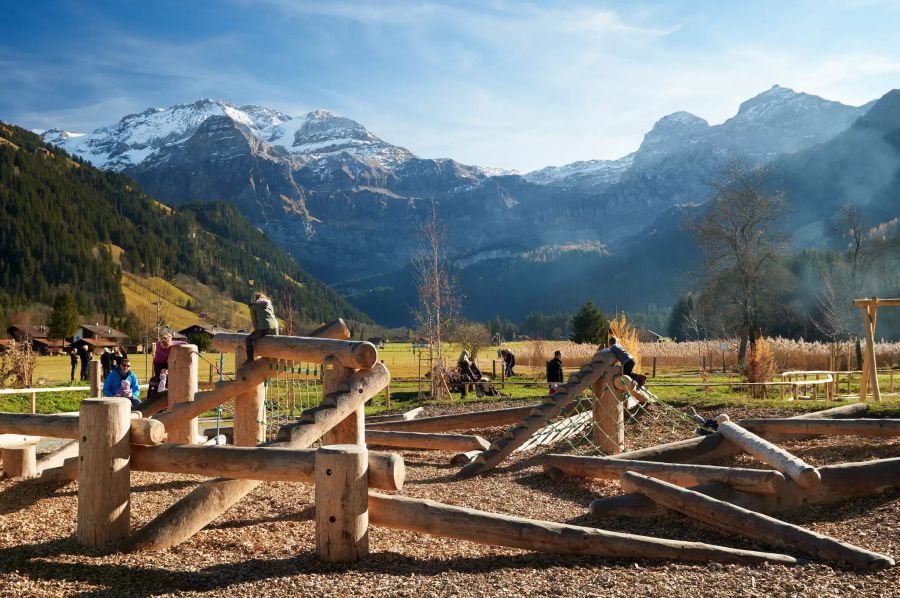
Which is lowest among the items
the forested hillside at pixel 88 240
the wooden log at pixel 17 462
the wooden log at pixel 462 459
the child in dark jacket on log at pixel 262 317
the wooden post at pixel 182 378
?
the wooden log at pixel 462 459

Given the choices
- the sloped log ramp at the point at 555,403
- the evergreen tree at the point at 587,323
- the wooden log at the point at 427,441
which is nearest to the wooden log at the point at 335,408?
the sloped log ramp at the point at 555,403

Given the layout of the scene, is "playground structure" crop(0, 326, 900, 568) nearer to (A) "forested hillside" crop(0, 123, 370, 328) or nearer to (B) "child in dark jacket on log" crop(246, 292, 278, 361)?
(B) "child in dark jacket on log" crop(246, 292, 278, 361)

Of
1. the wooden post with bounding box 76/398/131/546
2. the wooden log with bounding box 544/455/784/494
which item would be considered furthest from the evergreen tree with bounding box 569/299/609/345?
the wooden post with bounding box 76/398/131/546

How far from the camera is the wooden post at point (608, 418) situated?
10414mm

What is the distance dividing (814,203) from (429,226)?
182 m

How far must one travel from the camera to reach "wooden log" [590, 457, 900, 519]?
7078 millimetres

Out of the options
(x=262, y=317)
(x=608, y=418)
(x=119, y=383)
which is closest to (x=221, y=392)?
(x=262, y=317)

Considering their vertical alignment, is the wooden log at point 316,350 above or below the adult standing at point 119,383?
above

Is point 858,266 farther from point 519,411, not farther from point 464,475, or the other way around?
point 464,475

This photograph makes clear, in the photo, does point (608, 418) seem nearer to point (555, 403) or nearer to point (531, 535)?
point (555, 403)

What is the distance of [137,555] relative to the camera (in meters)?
5.52

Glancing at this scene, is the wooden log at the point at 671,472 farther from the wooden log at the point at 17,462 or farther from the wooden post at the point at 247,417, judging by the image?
the wooden log at the point at 17,462

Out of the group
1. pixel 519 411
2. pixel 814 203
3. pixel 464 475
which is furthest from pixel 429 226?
pixel 814 203

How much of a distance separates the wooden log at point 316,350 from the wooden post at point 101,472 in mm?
2072
